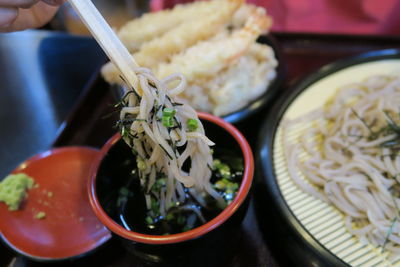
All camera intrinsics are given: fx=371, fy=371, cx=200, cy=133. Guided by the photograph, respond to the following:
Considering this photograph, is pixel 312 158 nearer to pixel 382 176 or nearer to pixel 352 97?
pixel 382 176

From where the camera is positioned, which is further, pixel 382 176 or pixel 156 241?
pixel 382 176

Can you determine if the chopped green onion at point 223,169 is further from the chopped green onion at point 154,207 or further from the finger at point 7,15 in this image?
the finger at point 7,15

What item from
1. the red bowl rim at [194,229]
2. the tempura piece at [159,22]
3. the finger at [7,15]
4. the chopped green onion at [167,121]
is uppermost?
the finger at [7,15]

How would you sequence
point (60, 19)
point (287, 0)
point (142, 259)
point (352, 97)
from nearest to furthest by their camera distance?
point (142, 259), point (352, 97), point (287, 0), point (60, 19)

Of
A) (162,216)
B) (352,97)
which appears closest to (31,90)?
(162,216)

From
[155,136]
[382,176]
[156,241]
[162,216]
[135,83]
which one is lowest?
[382,176]

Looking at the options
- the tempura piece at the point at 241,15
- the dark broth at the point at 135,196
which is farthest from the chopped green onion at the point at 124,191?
the tempura piece at the point at 241,15
